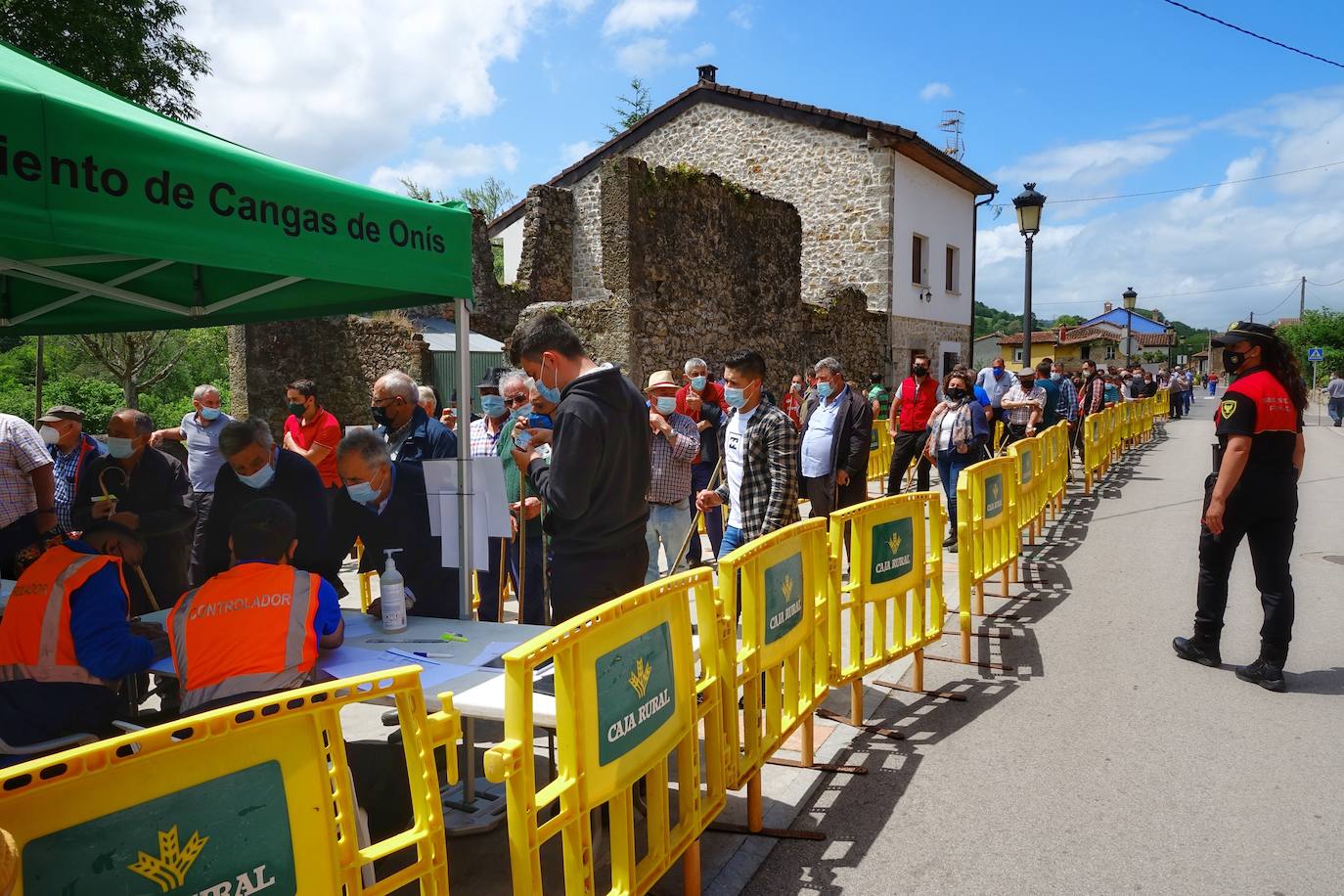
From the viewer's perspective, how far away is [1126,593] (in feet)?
22.4

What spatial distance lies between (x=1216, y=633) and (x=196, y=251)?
5373 millimetres

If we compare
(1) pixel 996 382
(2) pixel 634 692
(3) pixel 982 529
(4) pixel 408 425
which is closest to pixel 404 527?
(4) pixel 408 425

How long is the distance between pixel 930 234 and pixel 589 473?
23.2 m

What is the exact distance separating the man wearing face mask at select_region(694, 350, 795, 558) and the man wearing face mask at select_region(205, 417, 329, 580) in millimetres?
2107

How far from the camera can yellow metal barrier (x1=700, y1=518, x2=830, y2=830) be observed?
315 centimetres

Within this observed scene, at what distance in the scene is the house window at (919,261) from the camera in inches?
951

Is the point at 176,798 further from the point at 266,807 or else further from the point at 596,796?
the point at 596,796

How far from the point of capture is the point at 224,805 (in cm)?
161

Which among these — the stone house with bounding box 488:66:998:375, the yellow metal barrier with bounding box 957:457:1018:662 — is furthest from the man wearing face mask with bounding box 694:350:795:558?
the stone house with bounding box 488:66:998:375

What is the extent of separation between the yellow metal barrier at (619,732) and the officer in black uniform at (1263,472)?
3301 millimetres

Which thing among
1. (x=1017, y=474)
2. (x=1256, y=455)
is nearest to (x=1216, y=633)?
(x=1256, y=455)

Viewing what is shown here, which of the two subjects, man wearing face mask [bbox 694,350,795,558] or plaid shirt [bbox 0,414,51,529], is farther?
plaid shirt [bbox 0,414,51,529]

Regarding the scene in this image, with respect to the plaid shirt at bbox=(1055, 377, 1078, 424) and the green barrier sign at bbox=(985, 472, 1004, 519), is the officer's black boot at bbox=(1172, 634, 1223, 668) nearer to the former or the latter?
the green barrier sign at bbox=(985, 472, 1004, 519)

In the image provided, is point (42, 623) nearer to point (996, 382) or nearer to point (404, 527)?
point (404, 527)
